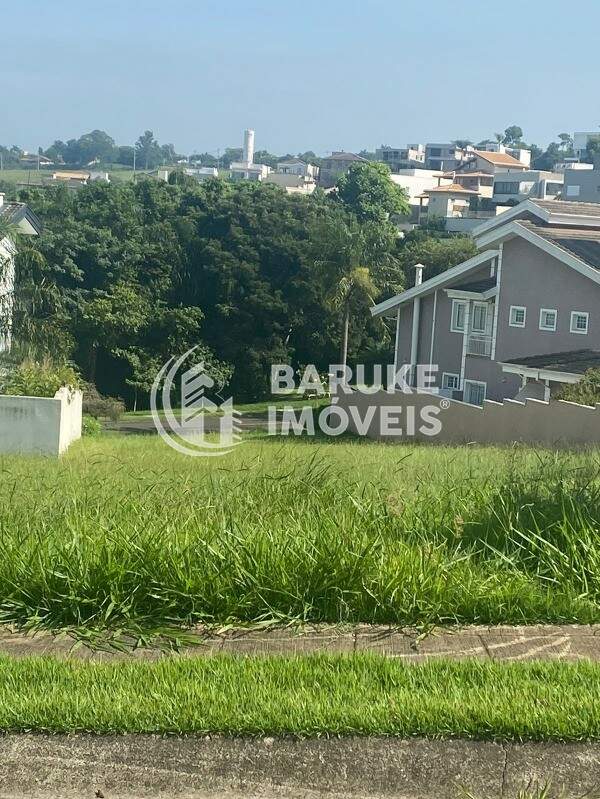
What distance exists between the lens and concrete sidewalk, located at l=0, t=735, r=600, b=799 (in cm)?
330

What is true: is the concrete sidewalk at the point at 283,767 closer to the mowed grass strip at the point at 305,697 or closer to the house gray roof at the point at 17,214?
the mowed grass strip at the point at 305,697

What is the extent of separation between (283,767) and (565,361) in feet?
94.3

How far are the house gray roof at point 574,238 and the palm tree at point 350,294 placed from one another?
17.2 m

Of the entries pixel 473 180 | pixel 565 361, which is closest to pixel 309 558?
pixel 565 361

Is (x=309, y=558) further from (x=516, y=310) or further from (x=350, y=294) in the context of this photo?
(x=350, y=294)

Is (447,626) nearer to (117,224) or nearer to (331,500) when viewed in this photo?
(331,500)

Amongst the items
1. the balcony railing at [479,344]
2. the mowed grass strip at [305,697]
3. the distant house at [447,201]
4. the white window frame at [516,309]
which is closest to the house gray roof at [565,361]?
the white window frame at [516,309]

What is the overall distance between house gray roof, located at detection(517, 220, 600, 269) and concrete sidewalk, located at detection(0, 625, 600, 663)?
29.8 meters

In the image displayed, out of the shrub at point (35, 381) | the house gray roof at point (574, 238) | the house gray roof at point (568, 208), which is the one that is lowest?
the shrub at point (35, 381)

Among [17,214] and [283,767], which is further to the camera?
[17,214]

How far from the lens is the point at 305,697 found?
12.4 feet

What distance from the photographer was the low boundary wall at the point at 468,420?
1881 cm

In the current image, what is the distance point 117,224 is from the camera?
55969 millimetres

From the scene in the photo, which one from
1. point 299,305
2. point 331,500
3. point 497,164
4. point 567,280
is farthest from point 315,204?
point 497,164
